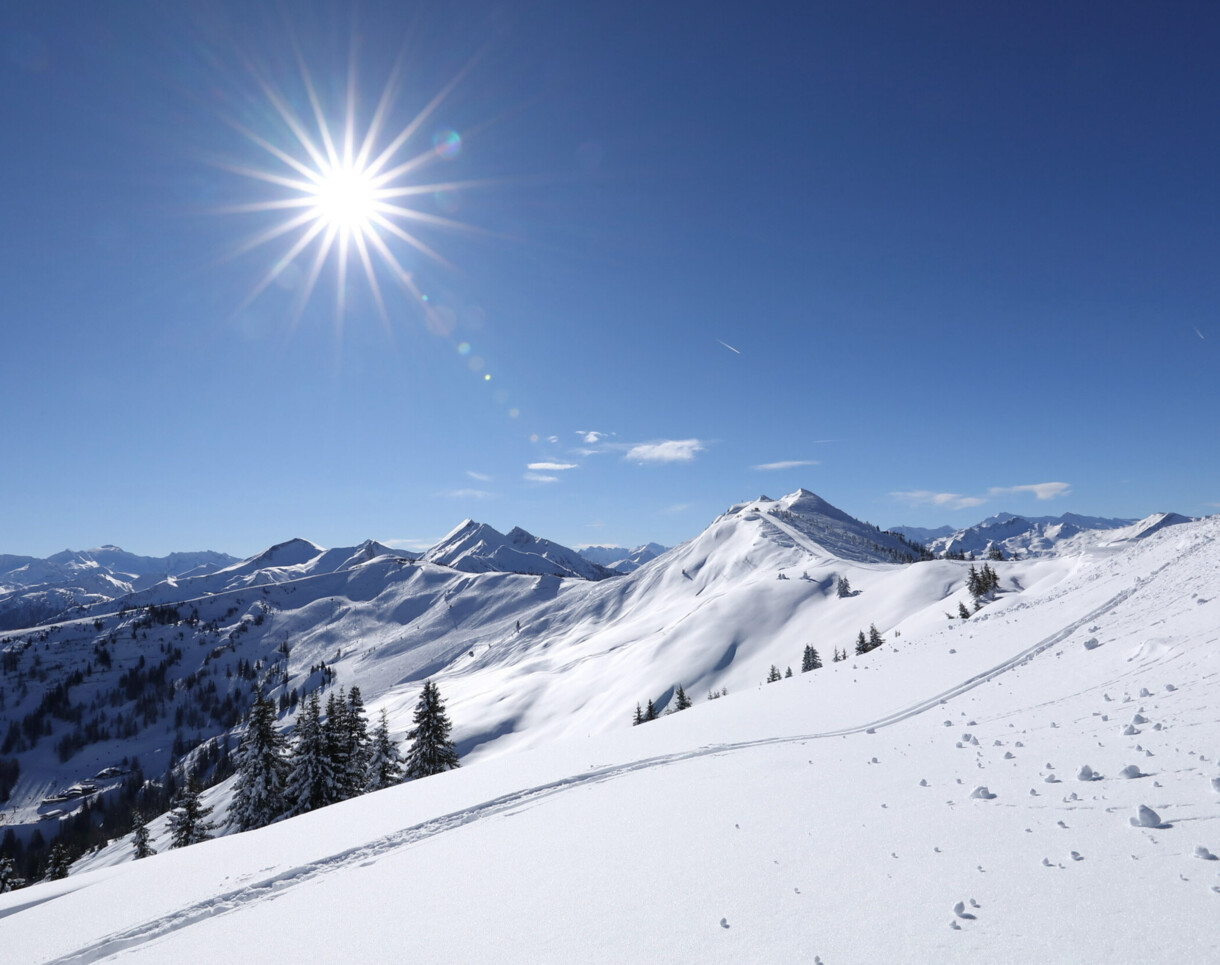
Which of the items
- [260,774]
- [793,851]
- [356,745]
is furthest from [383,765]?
[793,851]

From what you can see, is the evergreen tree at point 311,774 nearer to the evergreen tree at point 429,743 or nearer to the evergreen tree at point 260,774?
the evergreen tree at point 260,774

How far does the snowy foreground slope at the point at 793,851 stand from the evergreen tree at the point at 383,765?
2174cm

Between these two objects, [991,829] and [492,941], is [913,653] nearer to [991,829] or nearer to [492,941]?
[991,829]

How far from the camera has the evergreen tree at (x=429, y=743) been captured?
3466cm

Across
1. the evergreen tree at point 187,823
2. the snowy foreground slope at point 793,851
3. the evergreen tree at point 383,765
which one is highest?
the snowy foreground slope at point 793,851

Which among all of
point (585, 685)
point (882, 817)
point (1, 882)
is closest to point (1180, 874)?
point (882, 817)

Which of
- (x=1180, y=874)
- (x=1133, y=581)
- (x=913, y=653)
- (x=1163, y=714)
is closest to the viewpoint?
(x=1180, y=874)

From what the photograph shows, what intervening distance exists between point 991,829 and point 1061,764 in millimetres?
2600

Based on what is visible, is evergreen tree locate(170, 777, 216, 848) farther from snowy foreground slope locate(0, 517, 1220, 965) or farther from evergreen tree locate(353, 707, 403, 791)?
snowy foreground slope locate(0, 517, 1220, 965)

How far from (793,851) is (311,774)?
3431 centimetres

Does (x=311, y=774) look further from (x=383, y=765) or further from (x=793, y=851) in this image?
(x=793, y=851)

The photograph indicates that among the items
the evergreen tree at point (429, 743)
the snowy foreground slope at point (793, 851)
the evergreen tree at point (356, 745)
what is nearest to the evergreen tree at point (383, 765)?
the evergreen tree at point (356, 745)

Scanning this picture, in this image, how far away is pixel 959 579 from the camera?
90.8 meters

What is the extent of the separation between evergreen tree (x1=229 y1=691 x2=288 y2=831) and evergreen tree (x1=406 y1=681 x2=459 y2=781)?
7614 mm
